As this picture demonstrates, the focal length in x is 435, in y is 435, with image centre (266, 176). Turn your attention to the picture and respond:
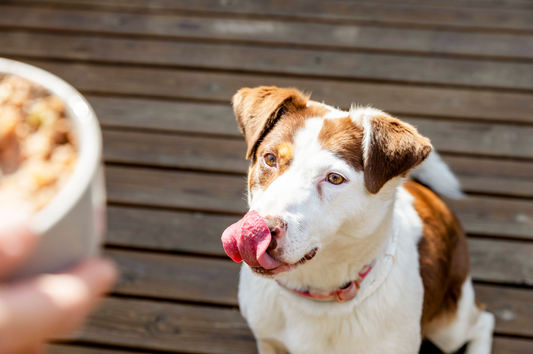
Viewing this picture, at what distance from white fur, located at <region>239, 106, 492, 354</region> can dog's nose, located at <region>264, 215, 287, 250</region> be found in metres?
0.02

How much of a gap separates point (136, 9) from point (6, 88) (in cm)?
324

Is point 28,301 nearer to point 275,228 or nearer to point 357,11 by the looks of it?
point 275,228

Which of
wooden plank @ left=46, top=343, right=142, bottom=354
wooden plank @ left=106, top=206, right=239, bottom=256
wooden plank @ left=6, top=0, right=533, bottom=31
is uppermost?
wooden plank @ left=6, top=0, right=533, bottom=31

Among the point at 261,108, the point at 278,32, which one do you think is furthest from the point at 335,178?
the point at 278,32

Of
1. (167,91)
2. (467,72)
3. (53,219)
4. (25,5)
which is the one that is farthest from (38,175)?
(25,5)

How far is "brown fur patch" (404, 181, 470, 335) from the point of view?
6.07ft

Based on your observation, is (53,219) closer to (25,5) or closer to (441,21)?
(441,21)

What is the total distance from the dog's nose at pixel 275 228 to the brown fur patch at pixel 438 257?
2.62 feet

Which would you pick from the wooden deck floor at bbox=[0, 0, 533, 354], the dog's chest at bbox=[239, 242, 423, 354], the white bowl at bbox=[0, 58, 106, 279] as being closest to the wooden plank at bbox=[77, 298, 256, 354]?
the wooden deck floor at bbox=[0, 0, 533, 354]

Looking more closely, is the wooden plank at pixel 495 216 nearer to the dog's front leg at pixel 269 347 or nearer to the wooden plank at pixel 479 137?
the wooden plank at pixel 479 137

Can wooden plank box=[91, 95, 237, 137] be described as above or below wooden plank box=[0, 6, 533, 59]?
below

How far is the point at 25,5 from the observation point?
3525 mm

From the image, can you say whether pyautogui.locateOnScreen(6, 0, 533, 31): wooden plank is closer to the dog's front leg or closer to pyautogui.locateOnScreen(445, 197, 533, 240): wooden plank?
pyautogui.locateOnScreen(445, 197, 533, 240): wooden plank

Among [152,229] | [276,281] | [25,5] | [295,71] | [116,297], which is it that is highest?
[25,5]
